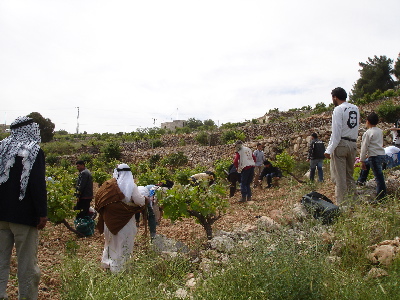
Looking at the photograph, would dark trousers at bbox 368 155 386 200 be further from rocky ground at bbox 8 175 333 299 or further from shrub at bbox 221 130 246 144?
shrub at bbox 221 130 246 144

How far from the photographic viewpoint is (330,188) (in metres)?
6.82

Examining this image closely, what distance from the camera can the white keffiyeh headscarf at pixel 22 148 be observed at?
115 inches

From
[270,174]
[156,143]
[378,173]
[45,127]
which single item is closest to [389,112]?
[270,174]

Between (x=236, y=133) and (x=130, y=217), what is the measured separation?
53.0 ft

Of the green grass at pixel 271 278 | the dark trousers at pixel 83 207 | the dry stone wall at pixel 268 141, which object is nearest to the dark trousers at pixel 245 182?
the dark trousers at pixel 83 207

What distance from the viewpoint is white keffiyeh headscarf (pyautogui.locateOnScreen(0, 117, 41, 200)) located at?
2926 millimetres

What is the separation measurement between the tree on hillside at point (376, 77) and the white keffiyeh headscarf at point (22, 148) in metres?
33.4

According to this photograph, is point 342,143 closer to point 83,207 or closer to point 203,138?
point 83,207

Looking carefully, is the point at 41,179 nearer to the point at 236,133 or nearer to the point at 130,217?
the point at 130,217

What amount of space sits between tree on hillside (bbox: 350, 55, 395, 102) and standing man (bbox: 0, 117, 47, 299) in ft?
110

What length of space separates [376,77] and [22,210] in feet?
116

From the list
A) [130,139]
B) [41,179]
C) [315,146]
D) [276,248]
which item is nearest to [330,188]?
[315,146]

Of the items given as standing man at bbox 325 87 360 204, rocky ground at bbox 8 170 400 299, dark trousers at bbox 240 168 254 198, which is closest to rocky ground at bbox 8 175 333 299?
rocky ground at bbox 8 170 400 299

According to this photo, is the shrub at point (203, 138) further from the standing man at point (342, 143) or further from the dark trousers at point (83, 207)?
the standing man at point (342, 143)
